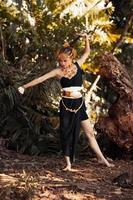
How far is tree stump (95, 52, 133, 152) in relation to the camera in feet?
25.5

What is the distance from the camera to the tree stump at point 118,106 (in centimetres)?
777

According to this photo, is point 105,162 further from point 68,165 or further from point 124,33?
point 124,33

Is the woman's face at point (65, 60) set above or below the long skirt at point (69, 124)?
above

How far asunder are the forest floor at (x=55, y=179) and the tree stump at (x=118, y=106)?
0.40 meters

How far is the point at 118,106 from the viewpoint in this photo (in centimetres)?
807

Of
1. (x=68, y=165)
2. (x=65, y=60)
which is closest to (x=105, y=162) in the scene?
(x=68, y=165)

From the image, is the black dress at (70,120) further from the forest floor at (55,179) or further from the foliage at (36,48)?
the foliage at (36,48)

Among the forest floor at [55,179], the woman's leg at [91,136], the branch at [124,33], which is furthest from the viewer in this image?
the branch at [124,33]

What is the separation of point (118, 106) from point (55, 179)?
2061 millimetres

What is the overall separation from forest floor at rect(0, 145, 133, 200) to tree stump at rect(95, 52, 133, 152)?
0.40 m

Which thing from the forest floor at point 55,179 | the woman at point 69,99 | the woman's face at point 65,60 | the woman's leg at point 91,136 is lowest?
the forest floor at point 55,179

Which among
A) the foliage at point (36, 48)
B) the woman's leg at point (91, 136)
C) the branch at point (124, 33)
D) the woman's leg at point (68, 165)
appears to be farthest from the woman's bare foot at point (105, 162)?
the branch at point (124, 33)

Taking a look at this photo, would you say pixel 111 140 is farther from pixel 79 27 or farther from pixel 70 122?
pixel 79 27

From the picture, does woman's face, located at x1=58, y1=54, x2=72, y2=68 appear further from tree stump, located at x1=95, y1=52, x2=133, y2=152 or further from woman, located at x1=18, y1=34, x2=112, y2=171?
tree stump, located at x1=95, y1=52, x2=133, y2=152
